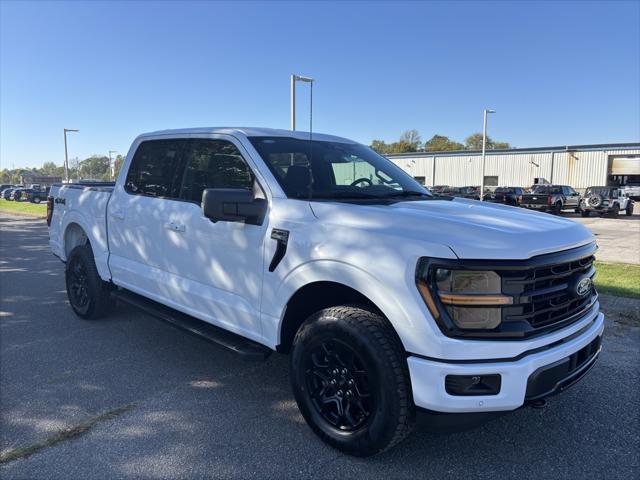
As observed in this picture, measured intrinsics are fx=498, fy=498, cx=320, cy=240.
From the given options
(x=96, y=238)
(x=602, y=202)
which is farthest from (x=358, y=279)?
(x=602, y=202)

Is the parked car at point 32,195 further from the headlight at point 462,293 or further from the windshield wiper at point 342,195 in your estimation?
the headlight at point 462,293

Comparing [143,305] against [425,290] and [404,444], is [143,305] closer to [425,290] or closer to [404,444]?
[404,444]

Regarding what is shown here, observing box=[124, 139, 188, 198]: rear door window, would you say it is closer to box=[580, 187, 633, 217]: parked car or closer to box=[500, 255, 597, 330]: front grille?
box=[500, 255, 597, 330]: front grille

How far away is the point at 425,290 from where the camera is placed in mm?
2473

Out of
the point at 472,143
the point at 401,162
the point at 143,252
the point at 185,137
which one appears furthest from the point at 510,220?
the point at 472,143

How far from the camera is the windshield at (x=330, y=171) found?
352 cm

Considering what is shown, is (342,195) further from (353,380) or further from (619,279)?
(619,279)

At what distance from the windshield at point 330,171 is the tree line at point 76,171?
3710 centimetres

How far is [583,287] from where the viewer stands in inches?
114

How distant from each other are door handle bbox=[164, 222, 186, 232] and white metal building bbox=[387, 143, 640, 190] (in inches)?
1899

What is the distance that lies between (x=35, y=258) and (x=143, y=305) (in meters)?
7.18

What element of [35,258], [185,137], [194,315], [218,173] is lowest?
[35,258]

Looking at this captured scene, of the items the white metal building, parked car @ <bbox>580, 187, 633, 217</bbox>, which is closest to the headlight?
parked car @ <bbox>580, 187, 633, 217</bbox>

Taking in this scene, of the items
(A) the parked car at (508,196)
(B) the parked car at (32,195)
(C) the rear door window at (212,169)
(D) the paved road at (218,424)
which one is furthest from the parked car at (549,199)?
(B) the parked car at (32,195)
